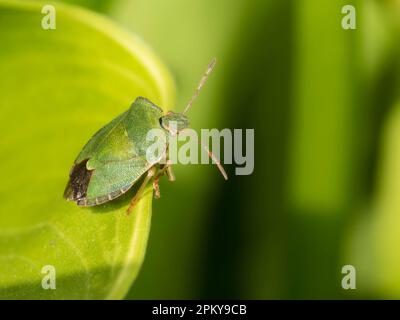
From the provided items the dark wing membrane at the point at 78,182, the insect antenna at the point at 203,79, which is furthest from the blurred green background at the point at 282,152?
the dark wing membrane at the point at 78,182

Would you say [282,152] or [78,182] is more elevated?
[282,152]

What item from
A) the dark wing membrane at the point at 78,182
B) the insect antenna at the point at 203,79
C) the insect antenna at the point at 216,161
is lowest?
the dark wing membrane at the point at 78,182

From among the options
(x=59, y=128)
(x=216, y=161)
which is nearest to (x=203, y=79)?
(x=216, y=161)

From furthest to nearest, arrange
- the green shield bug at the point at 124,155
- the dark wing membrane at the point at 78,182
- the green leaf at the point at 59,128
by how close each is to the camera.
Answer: the green shield bug at the point at 124,155, the dark wing membrane at the point at 78,182, the green leaf at the point at 59,128

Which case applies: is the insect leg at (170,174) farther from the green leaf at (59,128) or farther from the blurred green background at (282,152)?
the green leaf at (59,128)

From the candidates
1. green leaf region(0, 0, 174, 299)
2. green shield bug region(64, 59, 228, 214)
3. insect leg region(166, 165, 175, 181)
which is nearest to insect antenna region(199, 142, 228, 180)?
green shield bug region(64, 59, 228, 214)

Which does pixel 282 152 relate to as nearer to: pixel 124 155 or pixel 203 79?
pixel 203 79

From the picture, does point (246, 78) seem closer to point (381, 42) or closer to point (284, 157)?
point (284, 157)
